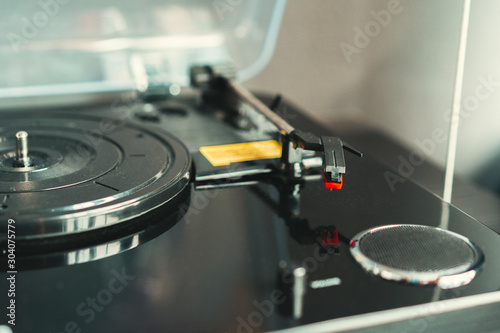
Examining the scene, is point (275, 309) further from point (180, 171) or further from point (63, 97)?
point (63, 97)

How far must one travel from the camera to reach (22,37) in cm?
104

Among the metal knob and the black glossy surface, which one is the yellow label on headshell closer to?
the black glossy surface

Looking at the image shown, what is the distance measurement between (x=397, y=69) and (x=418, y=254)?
0.65 meters

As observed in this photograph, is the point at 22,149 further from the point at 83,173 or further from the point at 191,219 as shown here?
the point at 191,219

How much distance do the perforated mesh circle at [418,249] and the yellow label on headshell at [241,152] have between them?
0.87ft

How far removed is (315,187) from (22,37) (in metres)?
0.64

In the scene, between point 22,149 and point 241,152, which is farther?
point 241,152

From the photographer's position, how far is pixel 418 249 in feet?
1.90

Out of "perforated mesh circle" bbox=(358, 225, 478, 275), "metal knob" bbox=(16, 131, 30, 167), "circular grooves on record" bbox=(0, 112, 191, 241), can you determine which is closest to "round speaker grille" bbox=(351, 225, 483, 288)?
"perforated mesh circle" bbox=(358, 225, 478, 275)

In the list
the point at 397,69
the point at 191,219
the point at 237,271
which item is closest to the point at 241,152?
the point at 191,219

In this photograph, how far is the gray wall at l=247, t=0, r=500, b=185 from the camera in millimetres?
862

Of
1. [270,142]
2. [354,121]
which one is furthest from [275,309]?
[354,121]

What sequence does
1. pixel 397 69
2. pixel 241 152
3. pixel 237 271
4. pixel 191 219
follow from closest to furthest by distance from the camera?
pixel 237 271 < pixel 191 219 < pixel 241 152 < pixel 397 69

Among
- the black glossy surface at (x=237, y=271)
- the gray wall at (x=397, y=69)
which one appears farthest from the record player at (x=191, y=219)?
the gray wall at (x=397, y=69)
